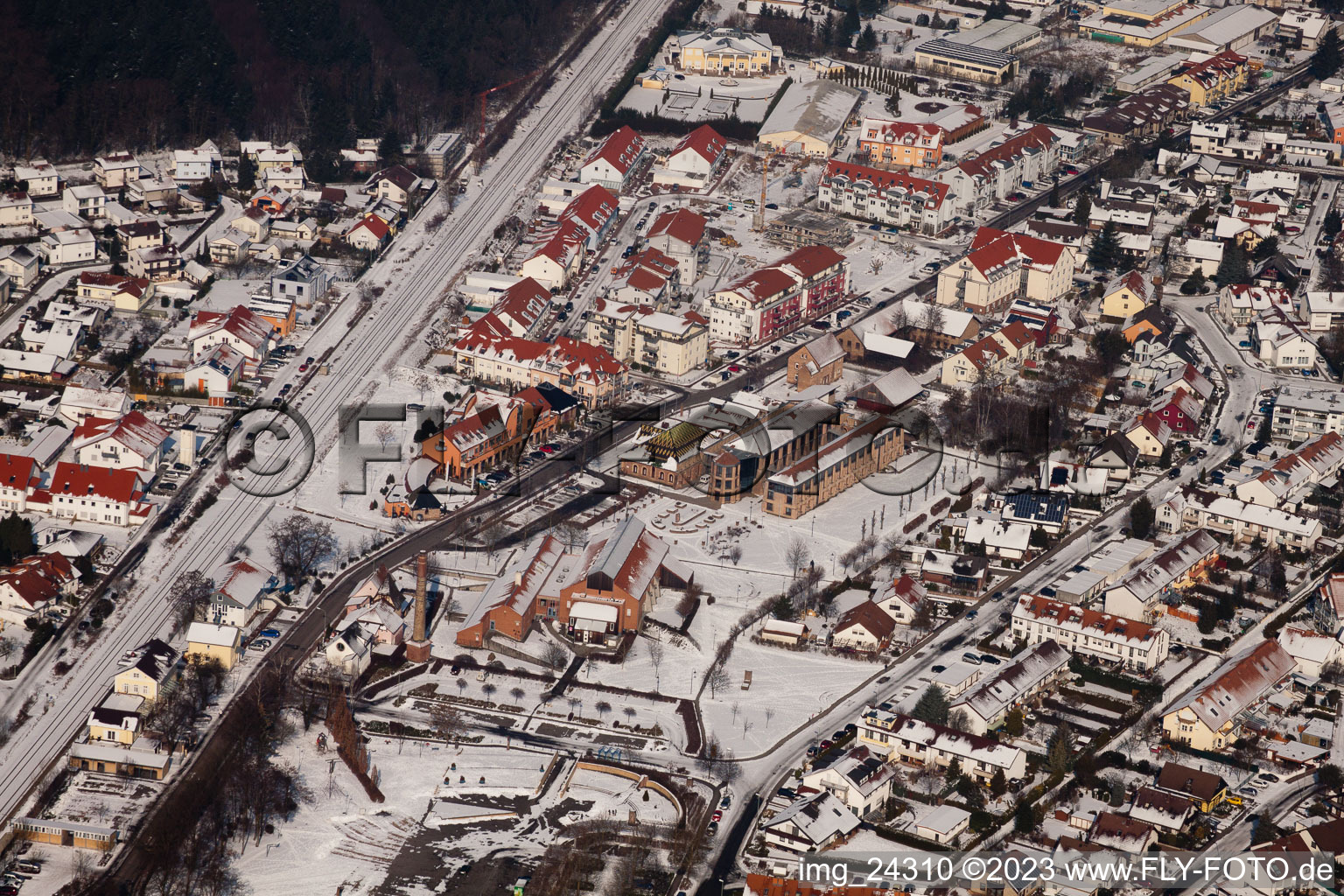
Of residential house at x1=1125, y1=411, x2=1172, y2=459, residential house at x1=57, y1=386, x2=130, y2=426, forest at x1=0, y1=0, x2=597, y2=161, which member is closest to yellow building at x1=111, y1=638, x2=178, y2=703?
residential house at x1=57, y1=386, x2=130, y2=426

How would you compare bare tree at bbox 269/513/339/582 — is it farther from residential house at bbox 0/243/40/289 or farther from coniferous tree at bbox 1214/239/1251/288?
coniferous tree at bbox 1214/239/1251/288

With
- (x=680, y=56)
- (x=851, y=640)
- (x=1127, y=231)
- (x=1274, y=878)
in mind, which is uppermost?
(x=680, y=56)

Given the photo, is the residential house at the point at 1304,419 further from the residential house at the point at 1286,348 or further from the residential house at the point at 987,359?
the residential house at the point at 987,359

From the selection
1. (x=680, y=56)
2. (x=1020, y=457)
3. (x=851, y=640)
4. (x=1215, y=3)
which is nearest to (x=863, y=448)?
(x=1020, y=457)

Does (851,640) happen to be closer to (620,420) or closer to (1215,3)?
(620,420)

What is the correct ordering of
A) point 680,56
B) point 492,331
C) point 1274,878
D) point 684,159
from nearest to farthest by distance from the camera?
point 1274,878, point 492,331, point 684,159, point 680,56

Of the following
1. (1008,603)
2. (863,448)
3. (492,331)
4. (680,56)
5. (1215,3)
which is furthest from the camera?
(1215,3)
